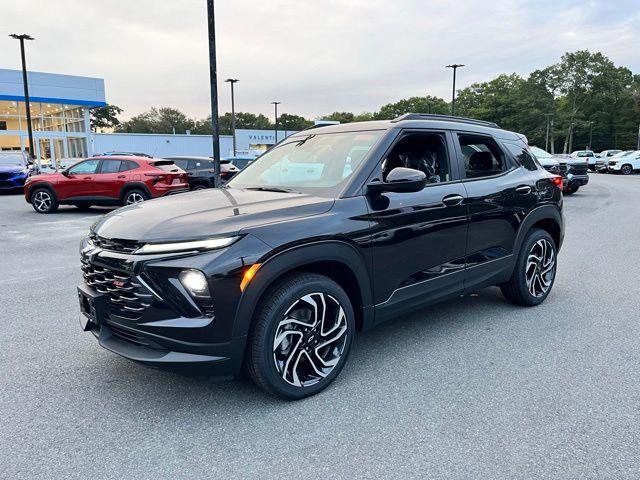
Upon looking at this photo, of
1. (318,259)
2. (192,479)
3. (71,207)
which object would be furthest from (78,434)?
(71,207)

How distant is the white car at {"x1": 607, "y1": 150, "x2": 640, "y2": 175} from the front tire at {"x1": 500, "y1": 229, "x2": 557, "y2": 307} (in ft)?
127

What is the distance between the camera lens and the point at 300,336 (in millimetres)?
3066

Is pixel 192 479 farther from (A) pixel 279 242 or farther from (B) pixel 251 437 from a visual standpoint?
(A) pixel 279 242

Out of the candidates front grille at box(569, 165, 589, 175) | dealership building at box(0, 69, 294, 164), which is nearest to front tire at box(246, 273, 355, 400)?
front grille at box(569, 165, 589, 175)


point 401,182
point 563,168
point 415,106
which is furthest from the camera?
point 415,106

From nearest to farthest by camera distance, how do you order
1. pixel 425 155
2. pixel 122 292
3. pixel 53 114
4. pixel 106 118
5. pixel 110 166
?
pixel 122 292 < pixel 425 155 < pixel 110 166 < pixel 53 114 < pixel 106 118

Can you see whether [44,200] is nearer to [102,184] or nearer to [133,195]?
[102,184]

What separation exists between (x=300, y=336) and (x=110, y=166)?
11.6 meters

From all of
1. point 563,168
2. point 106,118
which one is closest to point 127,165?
point 563,168

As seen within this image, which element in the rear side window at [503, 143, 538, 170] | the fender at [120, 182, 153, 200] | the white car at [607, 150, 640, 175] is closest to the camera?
the rear side window at [503, 143, 538, 170]

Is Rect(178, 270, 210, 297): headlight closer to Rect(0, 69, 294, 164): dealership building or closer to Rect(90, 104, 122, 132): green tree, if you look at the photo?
Rect(0, 69, 294, 164): dealership building

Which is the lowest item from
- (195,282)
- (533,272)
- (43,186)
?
(533,272)

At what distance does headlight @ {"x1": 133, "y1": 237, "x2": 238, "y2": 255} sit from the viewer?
106 inches

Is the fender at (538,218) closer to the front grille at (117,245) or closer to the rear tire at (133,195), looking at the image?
the front grille at (117,245)
